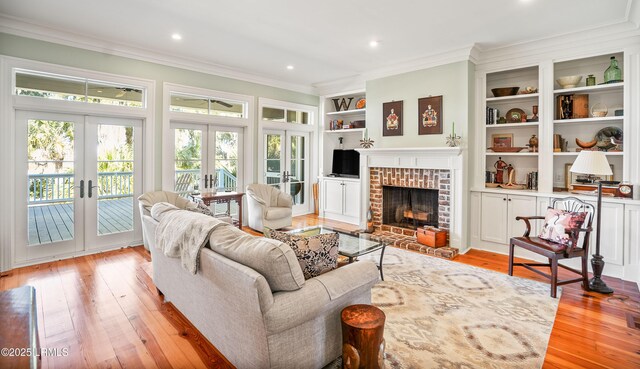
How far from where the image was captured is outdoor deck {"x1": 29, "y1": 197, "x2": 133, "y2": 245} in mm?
4043

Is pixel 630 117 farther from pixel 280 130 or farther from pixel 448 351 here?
pixel 280 130

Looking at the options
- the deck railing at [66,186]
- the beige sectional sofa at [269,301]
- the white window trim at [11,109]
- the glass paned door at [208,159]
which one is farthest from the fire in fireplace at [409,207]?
the white window trim at [11,109]

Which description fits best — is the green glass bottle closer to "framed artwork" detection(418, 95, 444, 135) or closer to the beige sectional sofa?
"framed artwork" detection(418, 95, 444, 135)

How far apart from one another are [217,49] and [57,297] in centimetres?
361

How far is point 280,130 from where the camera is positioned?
667 cm

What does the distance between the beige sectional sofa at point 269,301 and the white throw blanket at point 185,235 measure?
0.18ft

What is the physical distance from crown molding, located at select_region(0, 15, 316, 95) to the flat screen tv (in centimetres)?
205

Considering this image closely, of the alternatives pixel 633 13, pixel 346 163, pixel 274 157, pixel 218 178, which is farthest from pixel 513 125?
pixel 218 178

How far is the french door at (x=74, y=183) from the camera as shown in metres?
3.95

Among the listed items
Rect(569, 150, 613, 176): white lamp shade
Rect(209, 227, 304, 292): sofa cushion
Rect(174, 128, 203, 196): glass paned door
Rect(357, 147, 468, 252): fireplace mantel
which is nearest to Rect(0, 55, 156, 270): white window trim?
Rect(174, 128, 203, 196): glass paned door

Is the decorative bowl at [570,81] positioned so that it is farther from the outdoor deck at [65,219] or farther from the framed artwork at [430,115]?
the outdoor deck at [65,219]

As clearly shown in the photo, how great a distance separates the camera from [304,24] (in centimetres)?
384

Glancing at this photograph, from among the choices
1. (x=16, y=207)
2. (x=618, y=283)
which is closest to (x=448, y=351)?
(x=618, y=283)

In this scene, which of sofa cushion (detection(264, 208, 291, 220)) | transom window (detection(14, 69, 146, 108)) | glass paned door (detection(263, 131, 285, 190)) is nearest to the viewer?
transom window (detection(14, 69, 146, 108))
